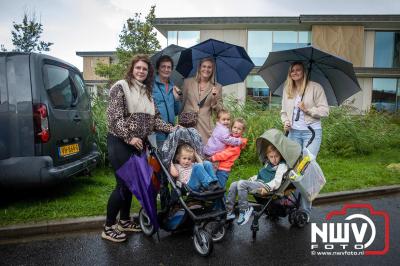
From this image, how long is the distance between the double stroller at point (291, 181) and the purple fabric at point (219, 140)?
0.42 meters

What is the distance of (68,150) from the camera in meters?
5.29

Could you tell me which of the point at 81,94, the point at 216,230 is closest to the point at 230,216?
the point at 216,230

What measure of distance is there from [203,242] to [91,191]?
2835mm

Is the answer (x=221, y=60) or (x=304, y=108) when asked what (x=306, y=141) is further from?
(x=221, y=60)

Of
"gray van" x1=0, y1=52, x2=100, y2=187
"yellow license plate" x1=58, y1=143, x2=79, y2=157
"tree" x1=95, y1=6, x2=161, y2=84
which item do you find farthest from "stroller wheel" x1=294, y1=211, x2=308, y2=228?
"tree" x1=95, y1=6, x2=161, y2=84

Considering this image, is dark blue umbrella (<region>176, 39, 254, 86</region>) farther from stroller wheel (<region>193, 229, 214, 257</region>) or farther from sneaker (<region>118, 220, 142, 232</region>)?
stroller wheel (<region>193, 229, 214, 257</region>)

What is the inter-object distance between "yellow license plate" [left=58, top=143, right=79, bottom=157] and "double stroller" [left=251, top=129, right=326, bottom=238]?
8.80ft

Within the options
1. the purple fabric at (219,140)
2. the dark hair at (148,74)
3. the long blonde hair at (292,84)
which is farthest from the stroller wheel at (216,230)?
the long blonde hair at (292,84)

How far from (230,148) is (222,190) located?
34.2 inches

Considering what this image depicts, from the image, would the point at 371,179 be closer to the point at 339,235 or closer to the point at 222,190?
the point at 339,235

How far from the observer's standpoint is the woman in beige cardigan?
489 cm

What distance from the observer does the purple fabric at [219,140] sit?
461 cm

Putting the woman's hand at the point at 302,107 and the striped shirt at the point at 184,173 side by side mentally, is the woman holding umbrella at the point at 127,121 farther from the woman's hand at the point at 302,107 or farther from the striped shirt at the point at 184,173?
the woman's hand at the point at 302,107

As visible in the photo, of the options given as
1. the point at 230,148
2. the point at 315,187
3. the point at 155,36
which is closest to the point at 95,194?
the point at 230,148
